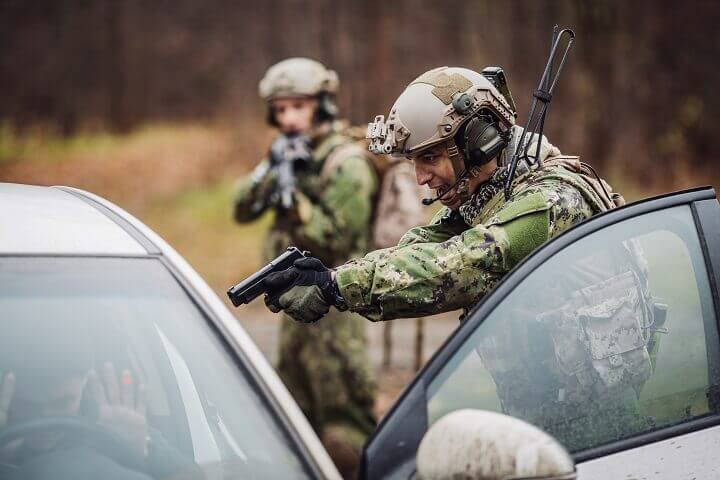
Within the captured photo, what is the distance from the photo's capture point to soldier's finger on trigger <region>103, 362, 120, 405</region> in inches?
83.8

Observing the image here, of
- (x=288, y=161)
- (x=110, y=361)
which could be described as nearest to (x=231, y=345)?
(x=110, y=361)

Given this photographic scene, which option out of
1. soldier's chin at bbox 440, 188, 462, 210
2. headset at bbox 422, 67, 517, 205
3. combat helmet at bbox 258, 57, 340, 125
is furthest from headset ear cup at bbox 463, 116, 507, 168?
combat helmet at bbox 258, 57, 340, 125

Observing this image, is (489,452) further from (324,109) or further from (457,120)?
(324,109)

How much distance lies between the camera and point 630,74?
12211 mm

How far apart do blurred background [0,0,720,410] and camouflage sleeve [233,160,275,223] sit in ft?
17.0

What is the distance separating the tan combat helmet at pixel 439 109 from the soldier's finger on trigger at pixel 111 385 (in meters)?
1.15

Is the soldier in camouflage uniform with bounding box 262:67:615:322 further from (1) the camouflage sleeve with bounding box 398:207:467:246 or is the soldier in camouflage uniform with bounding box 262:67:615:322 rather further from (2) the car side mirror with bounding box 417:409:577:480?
(2) the car side mirror with bounding box 417:409:577:480

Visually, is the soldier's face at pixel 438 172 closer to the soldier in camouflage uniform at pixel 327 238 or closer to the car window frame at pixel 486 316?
the car window frame at pixel 486 316

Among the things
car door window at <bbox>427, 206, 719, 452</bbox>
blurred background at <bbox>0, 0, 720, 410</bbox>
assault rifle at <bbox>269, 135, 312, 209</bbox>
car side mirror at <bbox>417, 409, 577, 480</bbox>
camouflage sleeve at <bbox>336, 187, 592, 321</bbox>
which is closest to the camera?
car side mirror at <bbox>417, 409, 577, 480</bbox>

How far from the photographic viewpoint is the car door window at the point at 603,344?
2.03 meters

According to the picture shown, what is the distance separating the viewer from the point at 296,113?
6.33 m

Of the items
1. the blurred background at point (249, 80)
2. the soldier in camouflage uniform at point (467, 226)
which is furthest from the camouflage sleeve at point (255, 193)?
the blurred background at point (249, 80)

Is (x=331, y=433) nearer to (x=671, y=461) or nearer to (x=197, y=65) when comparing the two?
(x=671, y=461)

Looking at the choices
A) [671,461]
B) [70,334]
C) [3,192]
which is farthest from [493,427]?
[3,192]
